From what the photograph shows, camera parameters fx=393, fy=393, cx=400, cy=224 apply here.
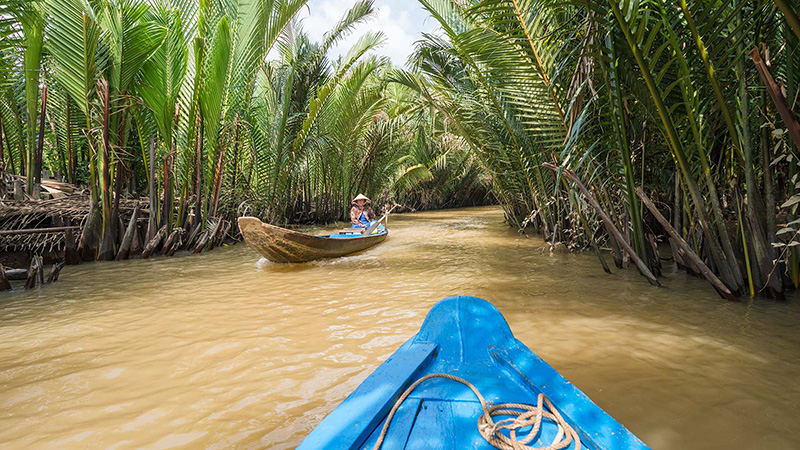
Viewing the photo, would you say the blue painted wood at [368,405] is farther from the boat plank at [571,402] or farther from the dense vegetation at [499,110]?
the dense vegetation at [499,110]

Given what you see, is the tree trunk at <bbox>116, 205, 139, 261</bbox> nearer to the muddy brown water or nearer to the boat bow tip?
the muddy brown water

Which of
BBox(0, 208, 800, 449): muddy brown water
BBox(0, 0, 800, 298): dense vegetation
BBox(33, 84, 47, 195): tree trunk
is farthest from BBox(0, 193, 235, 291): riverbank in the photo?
BBox(0, 208, 800, 449): muddy brown water

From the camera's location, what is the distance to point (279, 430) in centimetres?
181

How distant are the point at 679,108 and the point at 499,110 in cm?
283

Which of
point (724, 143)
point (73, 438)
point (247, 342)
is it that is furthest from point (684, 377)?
point (73, 438)

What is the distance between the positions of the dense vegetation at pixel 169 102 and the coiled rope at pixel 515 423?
461 centimetres

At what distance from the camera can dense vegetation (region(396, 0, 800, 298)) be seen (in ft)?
8.95

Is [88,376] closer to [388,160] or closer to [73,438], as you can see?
[73,438]

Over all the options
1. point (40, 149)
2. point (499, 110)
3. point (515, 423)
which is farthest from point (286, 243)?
point (515, 423)

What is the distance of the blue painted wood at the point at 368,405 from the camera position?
1159 millimetres

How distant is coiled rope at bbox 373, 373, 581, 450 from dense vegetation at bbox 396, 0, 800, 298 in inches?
79.2

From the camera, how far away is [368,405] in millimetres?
1340

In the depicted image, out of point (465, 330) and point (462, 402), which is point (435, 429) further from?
point (465, 330)

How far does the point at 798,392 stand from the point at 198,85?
24.0 ft
